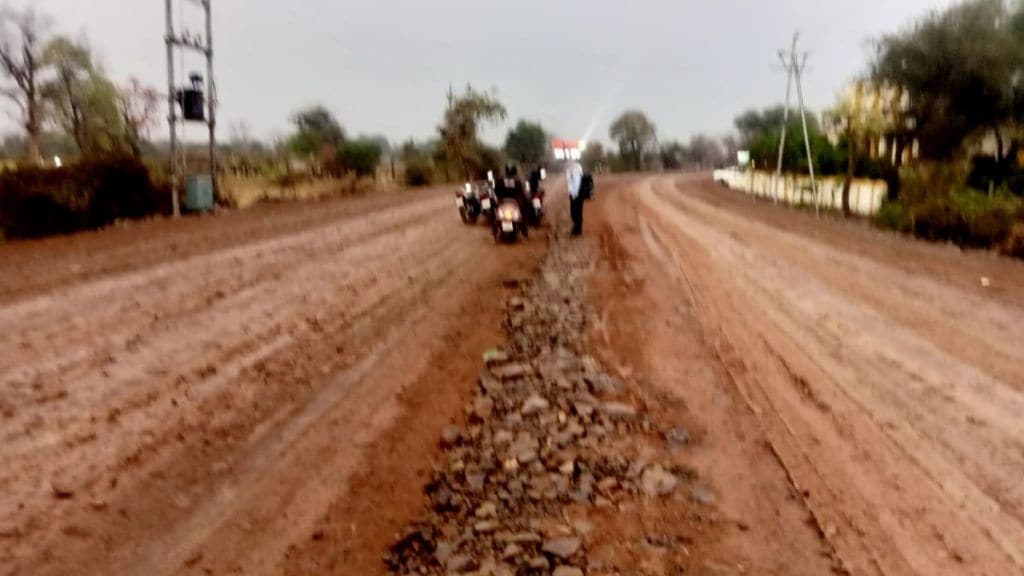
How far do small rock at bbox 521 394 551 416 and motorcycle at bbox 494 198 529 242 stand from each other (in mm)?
12190

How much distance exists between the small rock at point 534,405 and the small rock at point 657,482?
5.16ft

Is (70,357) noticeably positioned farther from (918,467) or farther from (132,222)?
(132,222)

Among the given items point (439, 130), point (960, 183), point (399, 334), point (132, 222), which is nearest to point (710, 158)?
point (439, 130)

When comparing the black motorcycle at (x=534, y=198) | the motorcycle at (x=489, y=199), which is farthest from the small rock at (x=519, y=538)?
Answer: the black motorcycle at (x=534, y=198)

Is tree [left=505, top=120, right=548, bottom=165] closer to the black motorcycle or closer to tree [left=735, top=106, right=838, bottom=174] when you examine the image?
tree [left=735, top=106, right=838, bottom=174]

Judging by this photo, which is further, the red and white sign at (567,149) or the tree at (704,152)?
the tree at (704,152)

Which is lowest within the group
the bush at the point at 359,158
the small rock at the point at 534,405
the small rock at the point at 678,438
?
the small rock at the point at 678,438

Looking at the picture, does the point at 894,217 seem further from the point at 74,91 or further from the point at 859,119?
the point at 74,91

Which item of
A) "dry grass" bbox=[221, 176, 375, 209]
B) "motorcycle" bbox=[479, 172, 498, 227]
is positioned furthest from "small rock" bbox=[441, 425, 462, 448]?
"dry grass" bbox=[221, 176, 375, 209]

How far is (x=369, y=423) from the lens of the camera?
7.82 metres

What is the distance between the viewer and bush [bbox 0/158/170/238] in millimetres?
21000

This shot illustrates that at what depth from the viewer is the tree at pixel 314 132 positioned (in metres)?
69.6

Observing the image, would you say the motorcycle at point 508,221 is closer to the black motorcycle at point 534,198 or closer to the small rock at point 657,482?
the black motorcycle at point 534,198

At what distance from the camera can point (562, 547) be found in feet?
18.3
